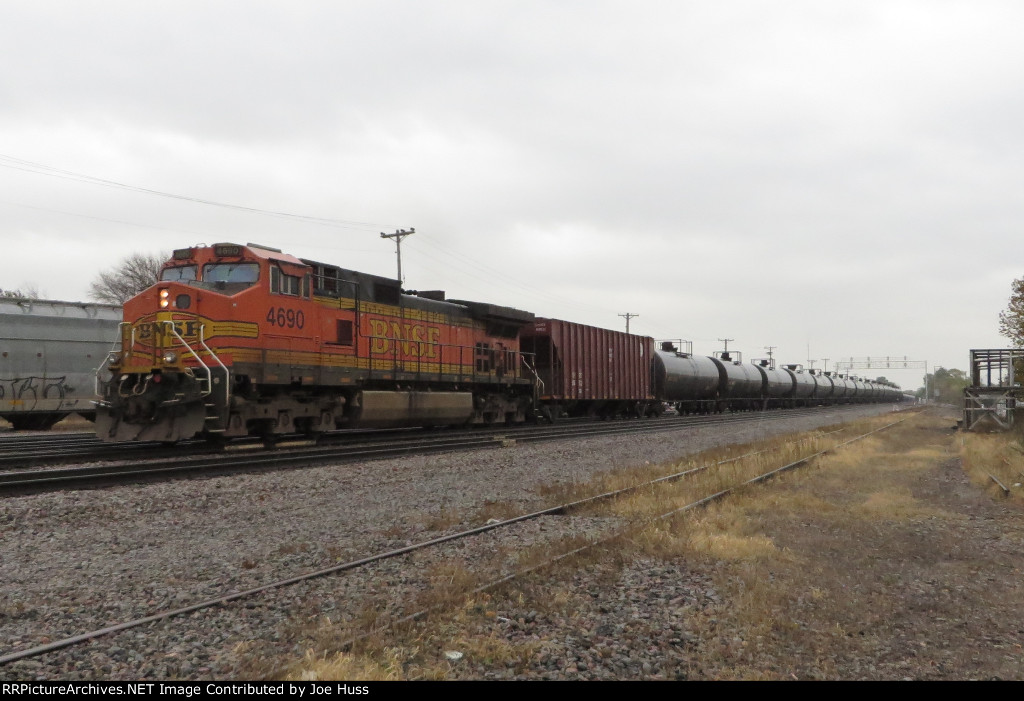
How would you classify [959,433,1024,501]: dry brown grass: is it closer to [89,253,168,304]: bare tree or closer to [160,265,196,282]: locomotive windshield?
[160,265,196,282]: locomotive windshield

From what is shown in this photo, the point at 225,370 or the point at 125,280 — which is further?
the point at 125,280

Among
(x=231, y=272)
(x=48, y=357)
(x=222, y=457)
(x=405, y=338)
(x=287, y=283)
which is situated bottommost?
(x=222, y=457)

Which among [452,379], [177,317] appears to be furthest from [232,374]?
[452,379]

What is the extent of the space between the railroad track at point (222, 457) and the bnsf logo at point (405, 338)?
2.05 metres

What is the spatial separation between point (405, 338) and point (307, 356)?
362 centimetres

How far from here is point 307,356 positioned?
14.5 m

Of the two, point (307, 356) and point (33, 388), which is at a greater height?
point (307, 356)

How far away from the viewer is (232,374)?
1271cm

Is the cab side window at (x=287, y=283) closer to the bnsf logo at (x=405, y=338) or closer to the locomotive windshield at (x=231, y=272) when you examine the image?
the locomotive windshield at (x=231, y=272)

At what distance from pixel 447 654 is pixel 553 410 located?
70.2ft

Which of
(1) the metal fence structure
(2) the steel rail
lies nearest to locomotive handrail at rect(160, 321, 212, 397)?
(2) the steel rail

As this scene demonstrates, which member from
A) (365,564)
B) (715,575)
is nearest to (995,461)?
(715,575)

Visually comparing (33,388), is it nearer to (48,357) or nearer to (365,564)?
(48,357)

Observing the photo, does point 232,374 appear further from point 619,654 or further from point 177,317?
point 619,654
